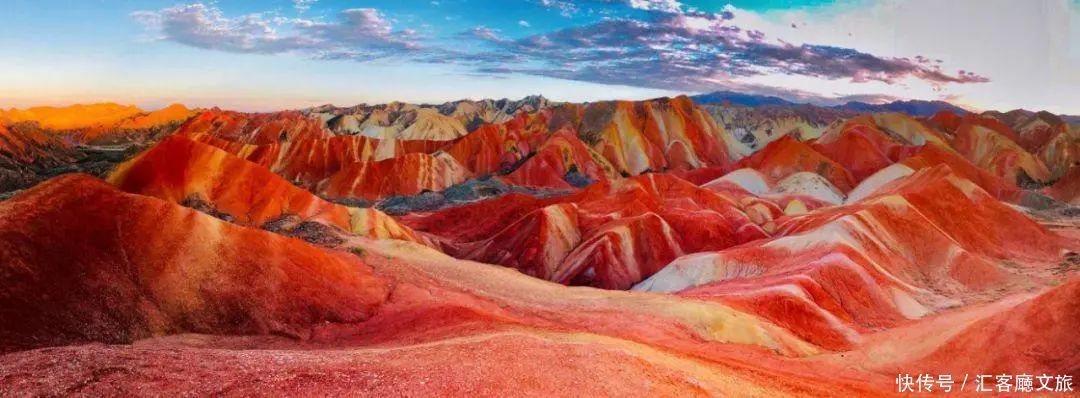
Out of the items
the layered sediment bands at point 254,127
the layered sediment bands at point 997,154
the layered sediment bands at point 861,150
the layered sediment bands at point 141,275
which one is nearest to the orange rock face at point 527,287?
the layered sediment bands at point 141,275

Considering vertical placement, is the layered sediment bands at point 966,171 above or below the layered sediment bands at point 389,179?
above

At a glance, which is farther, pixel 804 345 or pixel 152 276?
pixel 804 345

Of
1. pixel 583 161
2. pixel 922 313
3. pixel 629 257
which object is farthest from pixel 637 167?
pixel 922 313

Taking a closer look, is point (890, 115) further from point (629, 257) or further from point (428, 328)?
point (428, 328)

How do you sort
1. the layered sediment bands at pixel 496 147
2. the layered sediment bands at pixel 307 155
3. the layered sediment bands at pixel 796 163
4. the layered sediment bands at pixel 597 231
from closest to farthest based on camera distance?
the layered sediment bands at pixel 597 231
the layered sediment bands at pixel 796 163
the layered sediment bands at pixel 307 155
the layered sediment bands at pixel 496 147

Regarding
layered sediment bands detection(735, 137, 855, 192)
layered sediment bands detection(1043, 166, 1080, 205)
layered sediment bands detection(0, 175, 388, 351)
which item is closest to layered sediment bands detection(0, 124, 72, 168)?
layered sediment bands detection(0, 175, 388, 351)

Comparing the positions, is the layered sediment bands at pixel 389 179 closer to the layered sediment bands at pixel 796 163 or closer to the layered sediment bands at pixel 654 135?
the layered sediment bands at pixel 654 135
